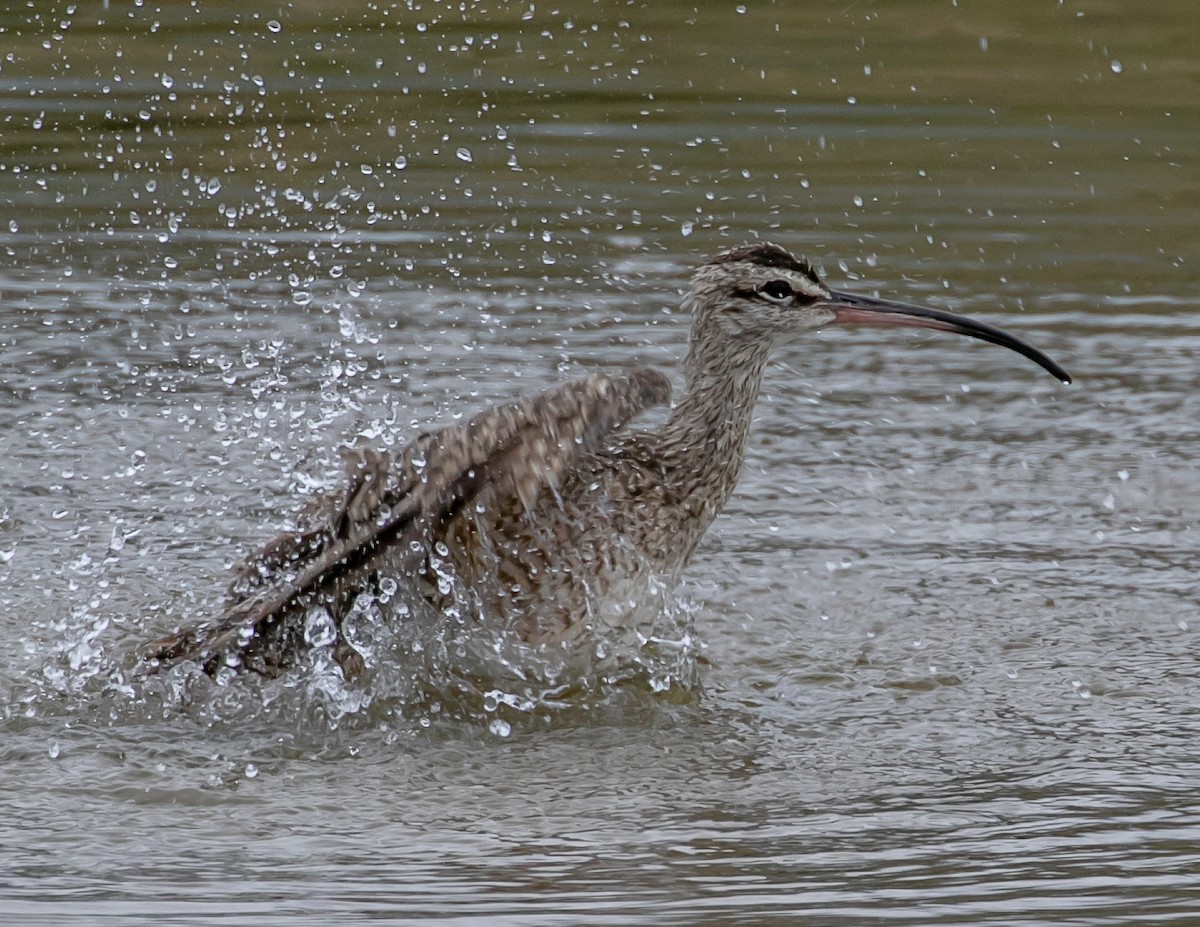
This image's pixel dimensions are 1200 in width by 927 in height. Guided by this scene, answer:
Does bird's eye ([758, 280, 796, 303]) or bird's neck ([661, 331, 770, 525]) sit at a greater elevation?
bird's eye ([758, 280, 796, 303])

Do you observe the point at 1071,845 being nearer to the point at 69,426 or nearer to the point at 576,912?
the point at 576,912

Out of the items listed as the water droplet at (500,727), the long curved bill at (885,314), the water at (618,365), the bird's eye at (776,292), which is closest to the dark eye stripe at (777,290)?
the bird's eye at (776,292)

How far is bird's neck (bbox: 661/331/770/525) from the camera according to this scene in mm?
6938

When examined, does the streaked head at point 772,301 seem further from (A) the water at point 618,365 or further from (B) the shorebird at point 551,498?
(A) the water at point 618,365

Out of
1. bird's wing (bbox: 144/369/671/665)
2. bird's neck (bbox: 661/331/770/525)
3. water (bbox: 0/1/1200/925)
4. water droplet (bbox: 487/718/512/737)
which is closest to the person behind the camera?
water (bbox: 0/1/1200/925)

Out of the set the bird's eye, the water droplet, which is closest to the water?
the water droplet

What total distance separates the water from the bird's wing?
245 mm

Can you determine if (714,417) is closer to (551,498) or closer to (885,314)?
(885,314)

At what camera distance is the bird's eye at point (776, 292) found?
6973mm

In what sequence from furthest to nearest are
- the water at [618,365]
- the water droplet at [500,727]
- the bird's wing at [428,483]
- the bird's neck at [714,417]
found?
the bird's neck at [714,417], the water droplet at [500,727], the bird's wing at [428,483], the water at [618,365]

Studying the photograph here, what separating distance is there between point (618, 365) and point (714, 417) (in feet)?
6.33

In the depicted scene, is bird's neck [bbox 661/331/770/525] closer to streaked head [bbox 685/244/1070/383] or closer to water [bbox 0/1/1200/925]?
streaked head [bbox 685/244/1070/383]

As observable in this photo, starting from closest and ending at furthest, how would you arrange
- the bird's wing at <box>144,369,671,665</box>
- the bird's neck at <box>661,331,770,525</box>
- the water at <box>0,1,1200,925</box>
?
the water at <box>0,1,1200,925</box>, the bird's wing at <box>144,369,671,665</box>, the bird's neck at <box>661,331,770,525</box>

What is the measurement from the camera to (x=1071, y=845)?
5324 millimetres
